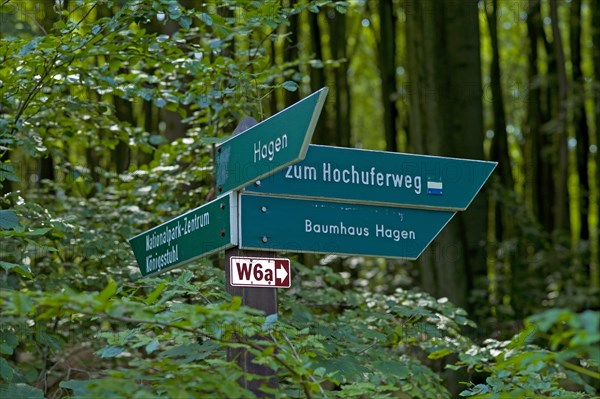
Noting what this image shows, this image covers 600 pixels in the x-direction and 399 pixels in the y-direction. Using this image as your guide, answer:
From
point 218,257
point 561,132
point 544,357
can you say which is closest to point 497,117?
point 561,132

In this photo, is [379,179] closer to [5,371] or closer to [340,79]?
[5,371]

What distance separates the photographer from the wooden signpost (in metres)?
3.49

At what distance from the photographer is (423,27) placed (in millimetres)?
10578

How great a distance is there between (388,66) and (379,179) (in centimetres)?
1140

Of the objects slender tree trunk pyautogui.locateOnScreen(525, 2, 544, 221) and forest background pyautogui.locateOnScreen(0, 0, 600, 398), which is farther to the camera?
slender tree trunk pyautogui.locateOnScreen(525, 2, 544, 221)

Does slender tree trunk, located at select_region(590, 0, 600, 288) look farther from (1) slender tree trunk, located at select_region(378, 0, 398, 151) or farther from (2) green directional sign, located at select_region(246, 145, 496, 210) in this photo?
(2) green directional sign, located at select_region(246, 145, 496, 210)

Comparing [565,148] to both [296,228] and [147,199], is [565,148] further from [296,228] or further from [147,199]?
[296,228]

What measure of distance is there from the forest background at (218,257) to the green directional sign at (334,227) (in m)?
0.32

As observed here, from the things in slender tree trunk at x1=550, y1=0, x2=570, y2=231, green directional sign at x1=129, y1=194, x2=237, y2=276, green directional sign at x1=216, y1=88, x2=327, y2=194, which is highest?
slender tree trunk at x1=550, y1=0, x2=570, y2=231

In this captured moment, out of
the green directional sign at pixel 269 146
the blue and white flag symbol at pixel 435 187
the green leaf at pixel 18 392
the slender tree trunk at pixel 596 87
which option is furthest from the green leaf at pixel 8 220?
the slender tree trunk at pixel 596 87

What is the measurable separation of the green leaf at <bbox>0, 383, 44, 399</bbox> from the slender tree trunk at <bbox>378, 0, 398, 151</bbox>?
10935mm

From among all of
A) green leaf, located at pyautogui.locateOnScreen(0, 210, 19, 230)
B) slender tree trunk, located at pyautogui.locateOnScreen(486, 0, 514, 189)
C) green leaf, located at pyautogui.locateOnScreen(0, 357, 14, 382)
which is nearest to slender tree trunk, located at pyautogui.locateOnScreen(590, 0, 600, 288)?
slender tree trunk, located at pyautogui.locateOnScreen(486, 0, 514, 189)

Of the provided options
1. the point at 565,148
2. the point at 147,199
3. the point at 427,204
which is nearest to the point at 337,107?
the point at 565,148

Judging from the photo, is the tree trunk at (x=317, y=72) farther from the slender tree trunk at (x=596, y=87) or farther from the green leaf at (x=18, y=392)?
the green leaf at (x=18, y=392)
